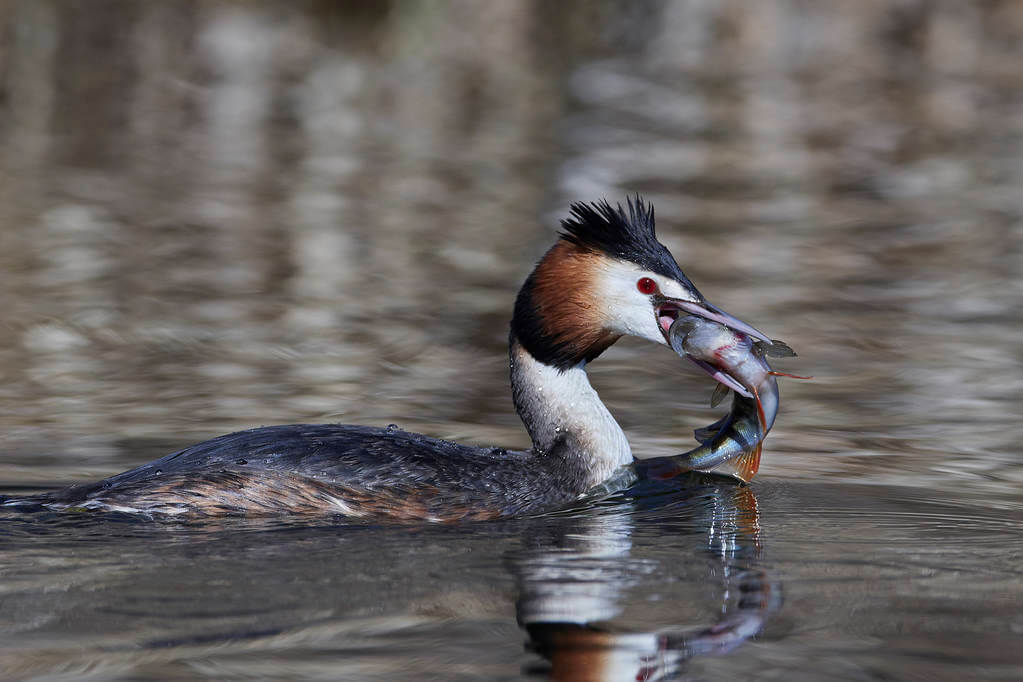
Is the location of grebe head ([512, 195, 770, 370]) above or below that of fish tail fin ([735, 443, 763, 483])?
above

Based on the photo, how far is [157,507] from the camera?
6.30 m

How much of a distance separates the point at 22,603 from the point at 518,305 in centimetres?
277

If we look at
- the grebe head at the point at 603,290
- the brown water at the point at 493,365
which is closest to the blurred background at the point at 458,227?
the brown water at the point at 493,365

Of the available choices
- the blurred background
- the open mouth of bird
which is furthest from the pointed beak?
the blurred background

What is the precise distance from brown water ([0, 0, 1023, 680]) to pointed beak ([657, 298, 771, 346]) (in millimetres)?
719

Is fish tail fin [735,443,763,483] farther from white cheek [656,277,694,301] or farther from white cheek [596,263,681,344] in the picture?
white cheek [656,277,694,301]

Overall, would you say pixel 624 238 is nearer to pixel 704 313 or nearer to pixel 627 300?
pixel 627 300

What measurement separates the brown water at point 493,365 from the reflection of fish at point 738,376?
184mm

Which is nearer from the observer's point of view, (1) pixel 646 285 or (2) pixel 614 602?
(2) pixel 614 602

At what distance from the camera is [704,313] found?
22.4 ft

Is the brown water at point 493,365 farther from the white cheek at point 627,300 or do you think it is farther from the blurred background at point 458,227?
the white cheek at point 627,300

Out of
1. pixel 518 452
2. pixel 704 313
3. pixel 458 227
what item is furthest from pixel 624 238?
pixel 458 227

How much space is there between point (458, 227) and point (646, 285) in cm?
938

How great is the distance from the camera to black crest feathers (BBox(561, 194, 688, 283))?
691 centimetres
